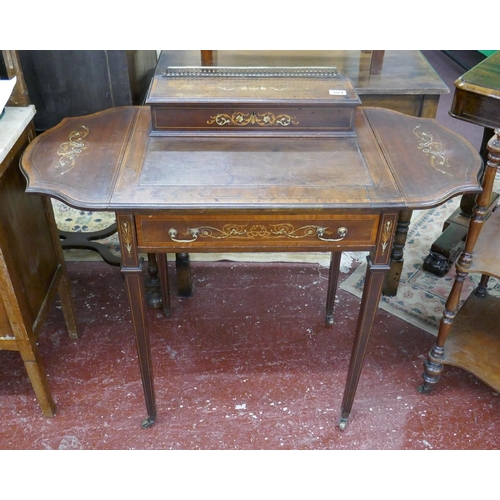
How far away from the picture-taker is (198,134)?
1493mm

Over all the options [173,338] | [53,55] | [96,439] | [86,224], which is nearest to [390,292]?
[173,338]

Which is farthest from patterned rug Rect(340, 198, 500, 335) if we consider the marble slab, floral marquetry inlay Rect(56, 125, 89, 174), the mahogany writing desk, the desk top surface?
the marble slab

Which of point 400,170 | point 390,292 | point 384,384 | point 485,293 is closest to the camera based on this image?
point 400,170

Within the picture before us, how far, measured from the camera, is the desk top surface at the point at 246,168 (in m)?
1.26

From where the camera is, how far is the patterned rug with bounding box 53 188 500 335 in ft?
7.27

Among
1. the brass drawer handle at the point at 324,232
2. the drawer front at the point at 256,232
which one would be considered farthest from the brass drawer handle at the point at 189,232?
the brass drawer handle at the point at 324,232

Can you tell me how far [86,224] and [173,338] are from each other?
2.96ft

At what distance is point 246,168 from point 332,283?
834 mm

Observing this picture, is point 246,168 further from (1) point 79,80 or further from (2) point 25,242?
(1) point 79,80

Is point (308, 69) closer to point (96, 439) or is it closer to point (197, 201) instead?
point (197, 201)

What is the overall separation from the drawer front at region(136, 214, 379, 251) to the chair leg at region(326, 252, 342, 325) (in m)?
0.66

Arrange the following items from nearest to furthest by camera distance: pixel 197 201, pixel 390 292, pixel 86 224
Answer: pixel 197 201
pixel 390 292
pixel 86 224

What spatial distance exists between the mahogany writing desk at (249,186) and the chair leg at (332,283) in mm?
515

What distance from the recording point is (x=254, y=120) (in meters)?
1.48
